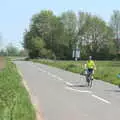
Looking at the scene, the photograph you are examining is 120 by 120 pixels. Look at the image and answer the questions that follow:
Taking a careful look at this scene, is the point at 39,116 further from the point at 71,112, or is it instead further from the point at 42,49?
the point at 42,49

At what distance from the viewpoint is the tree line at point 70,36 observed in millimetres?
Answer: 139125

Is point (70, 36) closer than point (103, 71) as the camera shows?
No

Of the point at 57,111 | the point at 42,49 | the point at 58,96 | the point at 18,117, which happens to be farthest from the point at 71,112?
the point at 42,49

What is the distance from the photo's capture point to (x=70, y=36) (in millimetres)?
143500

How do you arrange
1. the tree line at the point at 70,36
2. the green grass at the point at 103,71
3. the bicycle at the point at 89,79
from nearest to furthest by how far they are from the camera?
the bicycle at the point at 89,79 → the green grass at the point at 103,71 → the tree line at the point at 70,36

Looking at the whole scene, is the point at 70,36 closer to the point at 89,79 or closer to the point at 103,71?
the point at 103,71

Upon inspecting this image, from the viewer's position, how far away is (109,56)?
14012cm

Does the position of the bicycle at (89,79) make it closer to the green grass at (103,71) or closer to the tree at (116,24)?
the green grass at (103,71)

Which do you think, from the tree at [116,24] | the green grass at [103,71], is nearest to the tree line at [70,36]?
the tree at [116,24]

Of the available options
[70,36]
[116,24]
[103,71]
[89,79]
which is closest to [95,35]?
[70,36]

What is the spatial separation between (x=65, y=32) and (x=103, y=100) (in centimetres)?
12519

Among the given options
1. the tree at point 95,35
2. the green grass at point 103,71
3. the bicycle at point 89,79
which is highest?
the tree at point 95,35

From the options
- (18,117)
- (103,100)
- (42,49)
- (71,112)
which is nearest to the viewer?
(18,117)

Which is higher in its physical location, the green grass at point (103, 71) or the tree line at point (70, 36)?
the tree line at point (70, 36)
